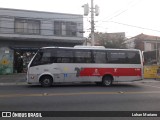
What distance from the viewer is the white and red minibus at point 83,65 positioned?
19.3 m

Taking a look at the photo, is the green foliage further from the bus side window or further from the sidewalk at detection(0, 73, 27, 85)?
the bus side window

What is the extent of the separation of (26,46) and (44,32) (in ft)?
9.70

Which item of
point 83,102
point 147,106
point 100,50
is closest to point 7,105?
point 83,102

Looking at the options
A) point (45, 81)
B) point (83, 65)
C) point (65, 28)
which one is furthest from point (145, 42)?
point (45, 81)

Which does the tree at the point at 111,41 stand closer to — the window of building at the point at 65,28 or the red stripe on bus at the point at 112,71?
the window of building at the point at 65,28

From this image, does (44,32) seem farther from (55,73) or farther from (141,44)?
(141,44)

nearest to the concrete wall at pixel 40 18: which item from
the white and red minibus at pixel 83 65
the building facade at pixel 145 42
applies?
the white and red minibus at pixel 83 65

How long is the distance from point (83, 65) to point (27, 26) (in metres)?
16.2

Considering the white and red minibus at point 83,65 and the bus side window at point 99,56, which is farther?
the bus side window at point 99,56

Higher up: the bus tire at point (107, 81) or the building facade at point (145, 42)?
the building facade at point (145, 42)

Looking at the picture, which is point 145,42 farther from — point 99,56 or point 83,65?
point 83,65

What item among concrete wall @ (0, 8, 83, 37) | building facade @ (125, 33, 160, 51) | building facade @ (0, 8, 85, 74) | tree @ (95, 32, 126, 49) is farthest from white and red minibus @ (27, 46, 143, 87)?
building facade @ (125, 33, 160, 51)

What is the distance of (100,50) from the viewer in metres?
20.6

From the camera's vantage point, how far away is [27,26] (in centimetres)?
3394
